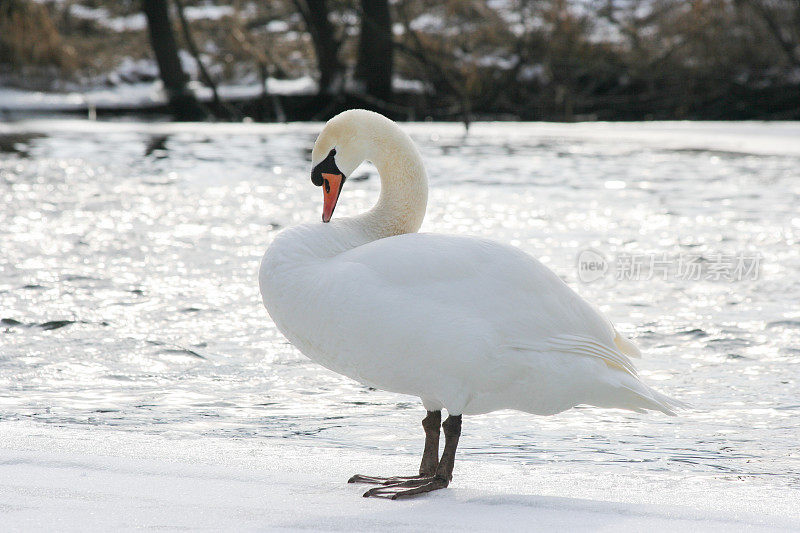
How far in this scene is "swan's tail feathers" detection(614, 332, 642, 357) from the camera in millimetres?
3342

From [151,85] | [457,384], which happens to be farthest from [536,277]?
[151,85]

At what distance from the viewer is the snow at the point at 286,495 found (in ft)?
8.49

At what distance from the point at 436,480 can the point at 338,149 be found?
1.12 m

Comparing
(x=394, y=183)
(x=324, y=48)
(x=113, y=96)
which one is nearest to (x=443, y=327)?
(x=394, y=183)

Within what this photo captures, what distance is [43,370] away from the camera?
4.25 metres

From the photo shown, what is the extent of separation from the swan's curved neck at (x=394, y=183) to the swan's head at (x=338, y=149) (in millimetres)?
41

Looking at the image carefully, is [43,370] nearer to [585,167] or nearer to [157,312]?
[157,312]

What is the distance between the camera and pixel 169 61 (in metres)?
20.5

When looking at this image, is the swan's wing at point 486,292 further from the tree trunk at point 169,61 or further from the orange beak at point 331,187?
the tree trunk at point 169,61

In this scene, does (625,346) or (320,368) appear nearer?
(625,346)

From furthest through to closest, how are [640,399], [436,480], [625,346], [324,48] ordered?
[324,48] < [625,346] < [640,399] < [436,480]

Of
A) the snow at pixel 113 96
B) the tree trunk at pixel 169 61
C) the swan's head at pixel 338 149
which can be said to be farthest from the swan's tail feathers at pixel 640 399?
the tree trunk at pixel 169 61

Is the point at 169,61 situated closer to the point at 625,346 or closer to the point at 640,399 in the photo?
the point at 625,346

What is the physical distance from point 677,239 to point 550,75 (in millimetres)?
13002
